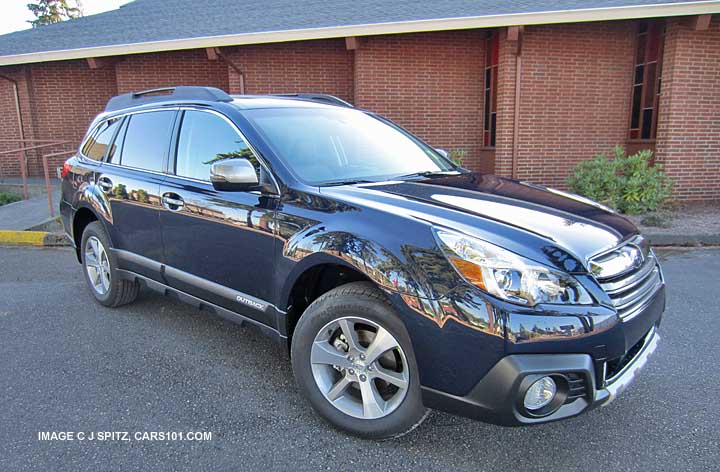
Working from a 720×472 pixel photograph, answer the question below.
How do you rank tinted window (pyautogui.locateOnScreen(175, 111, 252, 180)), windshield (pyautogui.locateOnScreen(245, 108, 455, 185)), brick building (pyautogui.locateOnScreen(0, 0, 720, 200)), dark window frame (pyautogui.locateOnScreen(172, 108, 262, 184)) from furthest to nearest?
brick building (pyautogui.locateOnScreen(0, 0, 720, 200)) < dark window frame (pyautogui.locateOnScreen(172, 108, 262, 184)) < tinted window (pyautogui.locateOnScreen(175, 111, 252, 180)) < windshield (pyautogui.locateOnScreen(245, 108, 455, 185))

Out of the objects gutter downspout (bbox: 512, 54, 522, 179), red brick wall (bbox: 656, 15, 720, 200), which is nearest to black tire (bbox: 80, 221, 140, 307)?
gutter downspout (bbox: 512, 54, 522, 179)

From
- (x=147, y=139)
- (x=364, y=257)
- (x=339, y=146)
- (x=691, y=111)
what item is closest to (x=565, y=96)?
(x=691, y=111)

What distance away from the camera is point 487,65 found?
35.3ft

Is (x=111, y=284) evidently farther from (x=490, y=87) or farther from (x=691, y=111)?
(x=691, y=111)

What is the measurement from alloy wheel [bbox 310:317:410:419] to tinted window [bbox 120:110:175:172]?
77.9 inches

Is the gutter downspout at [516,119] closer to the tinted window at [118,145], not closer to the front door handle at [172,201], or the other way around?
the tinted window at [118,145]

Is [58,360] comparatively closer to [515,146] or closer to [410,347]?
[410,347]

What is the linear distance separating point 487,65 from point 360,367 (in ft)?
31.6

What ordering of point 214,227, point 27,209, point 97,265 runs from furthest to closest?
point 27,209, point 97,265, point 214,227

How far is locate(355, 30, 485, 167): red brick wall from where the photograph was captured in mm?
10398

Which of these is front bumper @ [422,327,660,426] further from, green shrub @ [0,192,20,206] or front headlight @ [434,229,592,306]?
green shrub @ [0,192,20,206]

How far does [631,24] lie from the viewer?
10062mm

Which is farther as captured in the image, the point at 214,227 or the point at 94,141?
the point at 94,141

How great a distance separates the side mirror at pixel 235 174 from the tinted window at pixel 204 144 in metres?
0.26
